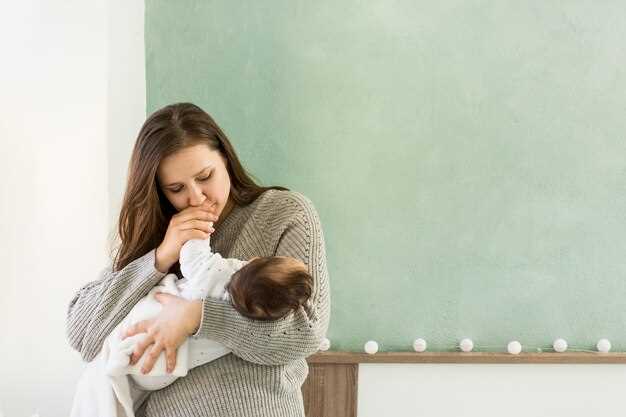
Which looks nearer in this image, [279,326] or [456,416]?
[279,326]

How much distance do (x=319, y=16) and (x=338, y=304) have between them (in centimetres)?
79

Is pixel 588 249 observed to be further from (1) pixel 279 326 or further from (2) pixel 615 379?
(1) pixel 279 326

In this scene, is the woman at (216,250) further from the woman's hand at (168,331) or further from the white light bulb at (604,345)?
the white light bulb at (604,345)

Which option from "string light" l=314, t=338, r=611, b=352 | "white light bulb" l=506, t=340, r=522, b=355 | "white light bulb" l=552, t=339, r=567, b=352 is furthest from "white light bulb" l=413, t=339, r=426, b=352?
"white light bulb" l=552, t=339, r=567, b=352

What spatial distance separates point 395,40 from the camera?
1.95 m

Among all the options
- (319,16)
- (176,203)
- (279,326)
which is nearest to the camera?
(279,326)

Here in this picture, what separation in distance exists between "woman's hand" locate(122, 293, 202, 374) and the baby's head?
0.12 metres

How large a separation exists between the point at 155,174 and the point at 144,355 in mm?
384

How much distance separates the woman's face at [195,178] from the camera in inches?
59.6

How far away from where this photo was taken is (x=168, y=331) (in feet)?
4.53

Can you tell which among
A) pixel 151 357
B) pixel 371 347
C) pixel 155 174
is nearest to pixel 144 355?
pixel 151 357

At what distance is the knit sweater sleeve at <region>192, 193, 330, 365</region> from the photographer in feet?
4.48

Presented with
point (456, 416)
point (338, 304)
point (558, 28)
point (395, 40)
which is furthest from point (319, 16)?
point (456, 416)

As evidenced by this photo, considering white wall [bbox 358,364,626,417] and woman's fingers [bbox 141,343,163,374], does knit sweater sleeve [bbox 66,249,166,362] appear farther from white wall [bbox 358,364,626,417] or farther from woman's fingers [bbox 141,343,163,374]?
white wall [bbox 358,364,626,417]
